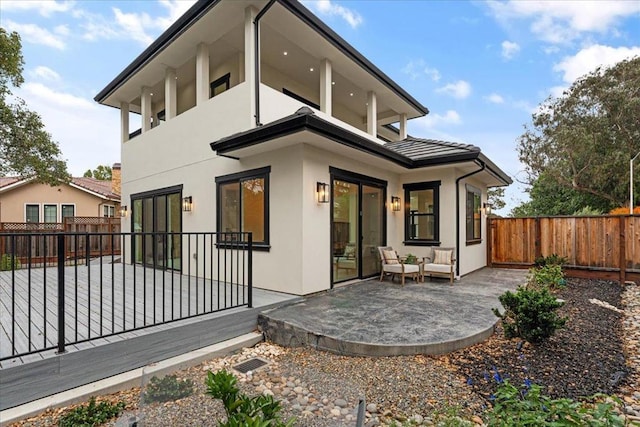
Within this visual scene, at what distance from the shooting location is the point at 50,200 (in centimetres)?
1605

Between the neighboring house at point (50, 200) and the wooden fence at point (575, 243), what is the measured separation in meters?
15.8

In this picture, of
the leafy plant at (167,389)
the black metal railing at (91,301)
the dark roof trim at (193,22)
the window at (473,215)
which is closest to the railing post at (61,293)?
the black metal railing at (91,301)

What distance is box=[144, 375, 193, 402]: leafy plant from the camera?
240 cm

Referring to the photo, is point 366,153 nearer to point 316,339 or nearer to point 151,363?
point 316,339

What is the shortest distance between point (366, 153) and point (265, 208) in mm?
2219

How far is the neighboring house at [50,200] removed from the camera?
49.2ft

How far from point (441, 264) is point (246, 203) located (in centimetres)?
456

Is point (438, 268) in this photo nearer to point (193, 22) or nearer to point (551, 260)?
point (551, 260)

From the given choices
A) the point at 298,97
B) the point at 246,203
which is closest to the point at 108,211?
the point at 298,97

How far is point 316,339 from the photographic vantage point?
12.6ft

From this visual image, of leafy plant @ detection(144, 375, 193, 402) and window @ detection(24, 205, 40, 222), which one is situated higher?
window @ detection(24, 205, 40, 222)

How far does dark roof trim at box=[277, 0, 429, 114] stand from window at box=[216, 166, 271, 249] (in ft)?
9.65

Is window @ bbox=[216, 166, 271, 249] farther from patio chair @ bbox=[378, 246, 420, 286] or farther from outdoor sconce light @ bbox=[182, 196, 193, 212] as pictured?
patio chair @ bbox=[378, 246, 420, 286]

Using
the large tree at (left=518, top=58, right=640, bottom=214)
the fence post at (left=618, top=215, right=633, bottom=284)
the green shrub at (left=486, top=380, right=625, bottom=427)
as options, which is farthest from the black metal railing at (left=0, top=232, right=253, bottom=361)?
the large tree at (left=518, top=58, right=640, bottom=214)
